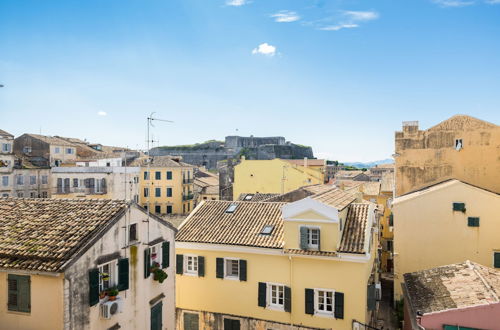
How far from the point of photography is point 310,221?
17.0 metres

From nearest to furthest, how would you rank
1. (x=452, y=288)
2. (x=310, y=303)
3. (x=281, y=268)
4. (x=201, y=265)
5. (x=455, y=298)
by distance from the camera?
(x=455, y=298), (x=452, y=288), (x=310, y=303), (x=281, y=268), (x=201, y=265)

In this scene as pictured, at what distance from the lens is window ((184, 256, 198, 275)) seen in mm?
19406

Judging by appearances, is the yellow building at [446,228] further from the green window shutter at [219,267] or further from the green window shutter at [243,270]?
the green window shutter at [219,267]

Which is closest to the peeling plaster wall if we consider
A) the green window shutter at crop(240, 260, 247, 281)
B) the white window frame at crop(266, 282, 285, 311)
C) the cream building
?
the cream building

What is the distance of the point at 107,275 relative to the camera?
12.4 meters

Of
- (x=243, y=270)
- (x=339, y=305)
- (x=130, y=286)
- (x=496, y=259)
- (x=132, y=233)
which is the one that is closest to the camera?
(x=130, y=286)

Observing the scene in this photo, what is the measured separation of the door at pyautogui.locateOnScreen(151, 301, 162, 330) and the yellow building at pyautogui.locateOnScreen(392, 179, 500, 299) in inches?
588

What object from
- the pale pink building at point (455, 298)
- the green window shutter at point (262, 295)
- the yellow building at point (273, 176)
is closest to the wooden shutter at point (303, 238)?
the green window shutter at point (262, 295)

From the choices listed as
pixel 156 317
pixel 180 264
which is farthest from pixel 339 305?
pixel 180 264

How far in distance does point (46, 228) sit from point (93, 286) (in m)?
2.87

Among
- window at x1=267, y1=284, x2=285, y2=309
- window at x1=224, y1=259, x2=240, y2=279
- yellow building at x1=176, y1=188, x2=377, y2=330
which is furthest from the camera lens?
window at x1=224, y1=259, x2=240, y2=279

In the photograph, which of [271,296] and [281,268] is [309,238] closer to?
[281,268]

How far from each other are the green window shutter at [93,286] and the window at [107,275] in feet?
1.23

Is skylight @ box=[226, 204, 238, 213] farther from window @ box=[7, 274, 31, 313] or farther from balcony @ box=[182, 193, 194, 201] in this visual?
balcony @ box=[182, 193, 194, 201]
